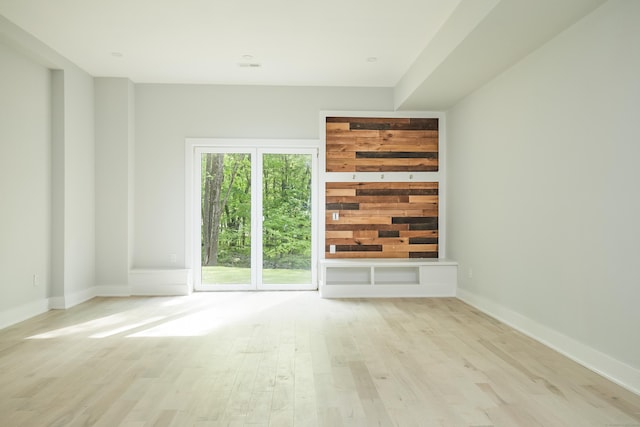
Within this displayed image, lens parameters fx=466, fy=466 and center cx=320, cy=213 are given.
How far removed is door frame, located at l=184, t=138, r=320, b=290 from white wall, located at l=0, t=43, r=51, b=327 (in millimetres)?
1733

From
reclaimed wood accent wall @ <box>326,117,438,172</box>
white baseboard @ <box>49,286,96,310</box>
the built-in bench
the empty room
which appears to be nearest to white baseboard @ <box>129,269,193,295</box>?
the empty room

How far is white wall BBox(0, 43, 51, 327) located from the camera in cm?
461

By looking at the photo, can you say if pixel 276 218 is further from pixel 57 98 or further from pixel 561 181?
pixel 561 181

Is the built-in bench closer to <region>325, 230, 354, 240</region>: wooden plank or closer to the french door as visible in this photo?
<region>325, 230, 354, 240</region>: wooden plank

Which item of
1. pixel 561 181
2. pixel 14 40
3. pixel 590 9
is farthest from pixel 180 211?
pixel 590 9

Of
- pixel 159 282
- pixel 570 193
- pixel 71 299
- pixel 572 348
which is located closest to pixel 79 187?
pixel 71 299

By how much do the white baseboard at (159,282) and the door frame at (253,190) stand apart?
19 centimetres

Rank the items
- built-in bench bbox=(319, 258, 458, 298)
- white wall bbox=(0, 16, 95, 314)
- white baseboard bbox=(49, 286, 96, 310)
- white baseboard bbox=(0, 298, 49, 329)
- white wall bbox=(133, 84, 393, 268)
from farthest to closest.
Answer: white wall bbox=(133, 84, 393, 268) → built-in bench bbox=(319, 258, 458, 298) → white baseboard bbox=(49, 286, 96, 310) → white wall bbox=(0, 16, 95, 314) → white baseboard bbox=(0, 298, 49, 329)

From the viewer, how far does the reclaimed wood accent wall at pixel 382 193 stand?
670 centimetres

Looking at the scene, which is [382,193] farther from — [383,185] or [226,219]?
[226,219]

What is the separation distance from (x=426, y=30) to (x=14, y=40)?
399 centimetres

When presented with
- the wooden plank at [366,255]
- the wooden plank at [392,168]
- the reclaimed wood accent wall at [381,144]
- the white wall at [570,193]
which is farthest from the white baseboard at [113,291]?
the white wall at [570,193]

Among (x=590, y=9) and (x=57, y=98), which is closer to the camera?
(x=590, y=9)

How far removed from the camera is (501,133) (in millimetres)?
4988
